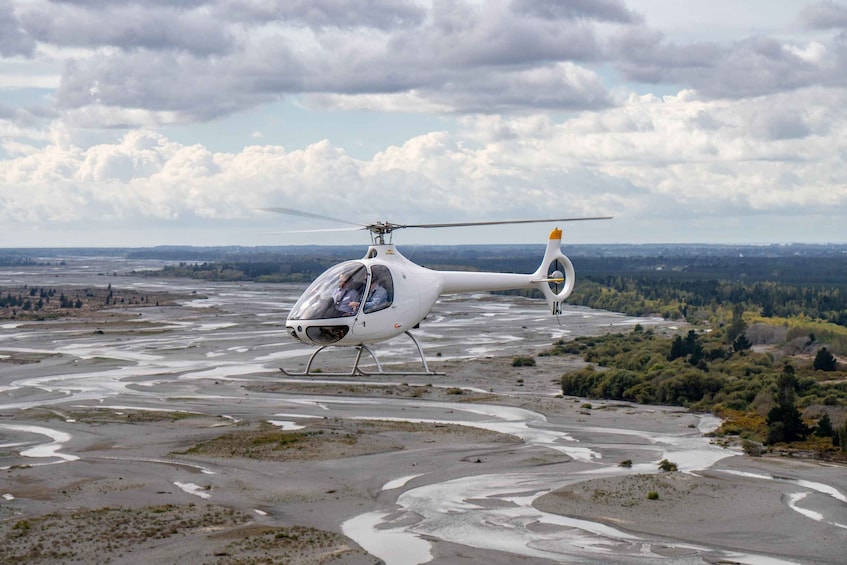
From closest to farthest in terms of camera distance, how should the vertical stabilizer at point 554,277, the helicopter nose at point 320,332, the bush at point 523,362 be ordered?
1. the helicopter nose at point 320,332
2. the vertical stabilizer at point 554,277
3. the bush at point 523,362

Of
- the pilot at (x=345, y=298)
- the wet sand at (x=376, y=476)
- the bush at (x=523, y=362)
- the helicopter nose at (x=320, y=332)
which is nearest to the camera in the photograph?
the helicopter nose at (x=320, y=332)

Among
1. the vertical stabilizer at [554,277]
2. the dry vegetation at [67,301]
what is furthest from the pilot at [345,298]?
the dry vegetation at [67,301]

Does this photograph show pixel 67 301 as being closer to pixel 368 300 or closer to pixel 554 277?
pixel 554 277

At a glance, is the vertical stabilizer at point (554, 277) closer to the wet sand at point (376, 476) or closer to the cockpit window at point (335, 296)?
the wet sand at point (376, 476)

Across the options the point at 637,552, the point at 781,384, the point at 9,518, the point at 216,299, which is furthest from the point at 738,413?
the point at 216,299

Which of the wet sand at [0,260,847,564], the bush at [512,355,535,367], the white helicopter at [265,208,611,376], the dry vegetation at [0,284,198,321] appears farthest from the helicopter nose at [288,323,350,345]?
the dry vegetation at [0,284,198,321]

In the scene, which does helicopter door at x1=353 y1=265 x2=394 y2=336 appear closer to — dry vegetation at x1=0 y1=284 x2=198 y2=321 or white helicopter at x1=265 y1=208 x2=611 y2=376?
white helicopter at x1=265 y1=208 x2=611 y2=376

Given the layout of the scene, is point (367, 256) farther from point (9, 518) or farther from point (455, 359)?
point (455, 359)
